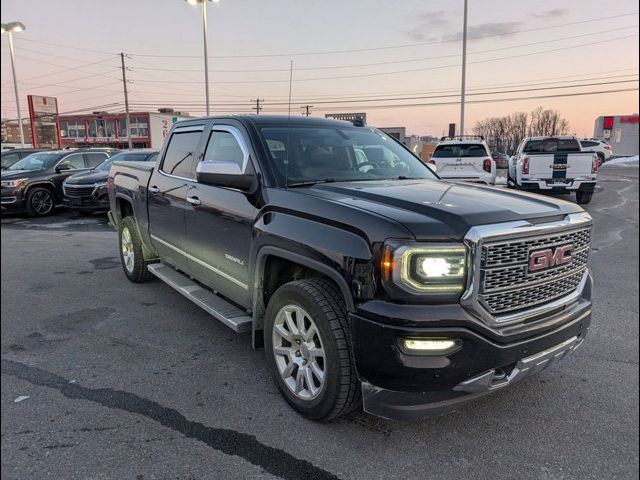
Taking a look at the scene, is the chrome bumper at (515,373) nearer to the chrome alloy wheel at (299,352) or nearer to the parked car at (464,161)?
the chrome alloy wheel at (299,352)

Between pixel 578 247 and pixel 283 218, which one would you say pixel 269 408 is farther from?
pixel 578 247

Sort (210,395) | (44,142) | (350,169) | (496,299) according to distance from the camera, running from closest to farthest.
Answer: (496,299), (210,395), (350,169), (44,142)

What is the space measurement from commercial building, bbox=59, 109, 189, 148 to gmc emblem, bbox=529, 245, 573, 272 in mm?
79133

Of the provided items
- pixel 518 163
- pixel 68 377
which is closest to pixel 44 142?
pixel 518 163

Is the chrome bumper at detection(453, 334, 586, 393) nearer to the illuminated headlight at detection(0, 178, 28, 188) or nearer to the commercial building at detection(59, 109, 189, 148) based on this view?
the illuminated headlight at detection(0, 178, 28, 188)

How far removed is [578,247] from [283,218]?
1.90 meters

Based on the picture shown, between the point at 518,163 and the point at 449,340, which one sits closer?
the point at 449,340

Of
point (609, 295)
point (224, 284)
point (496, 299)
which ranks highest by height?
point (496, 299)

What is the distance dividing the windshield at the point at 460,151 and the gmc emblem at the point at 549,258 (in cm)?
1126

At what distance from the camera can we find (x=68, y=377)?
357 centimetres

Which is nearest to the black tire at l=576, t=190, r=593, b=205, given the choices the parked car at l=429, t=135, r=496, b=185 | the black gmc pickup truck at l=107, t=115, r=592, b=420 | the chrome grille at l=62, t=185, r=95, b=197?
the parked car at l=429, t=135, r=496, b=185

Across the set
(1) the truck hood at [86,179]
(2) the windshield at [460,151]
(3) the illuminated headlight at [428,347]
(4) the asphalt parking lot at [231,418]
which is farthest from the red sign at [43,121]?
(3) the illuminated headlight at [428,347]

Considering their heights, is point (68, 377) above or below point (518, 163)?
below

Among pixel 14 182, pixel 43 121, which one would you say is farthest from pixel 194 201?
pixel 43 121
